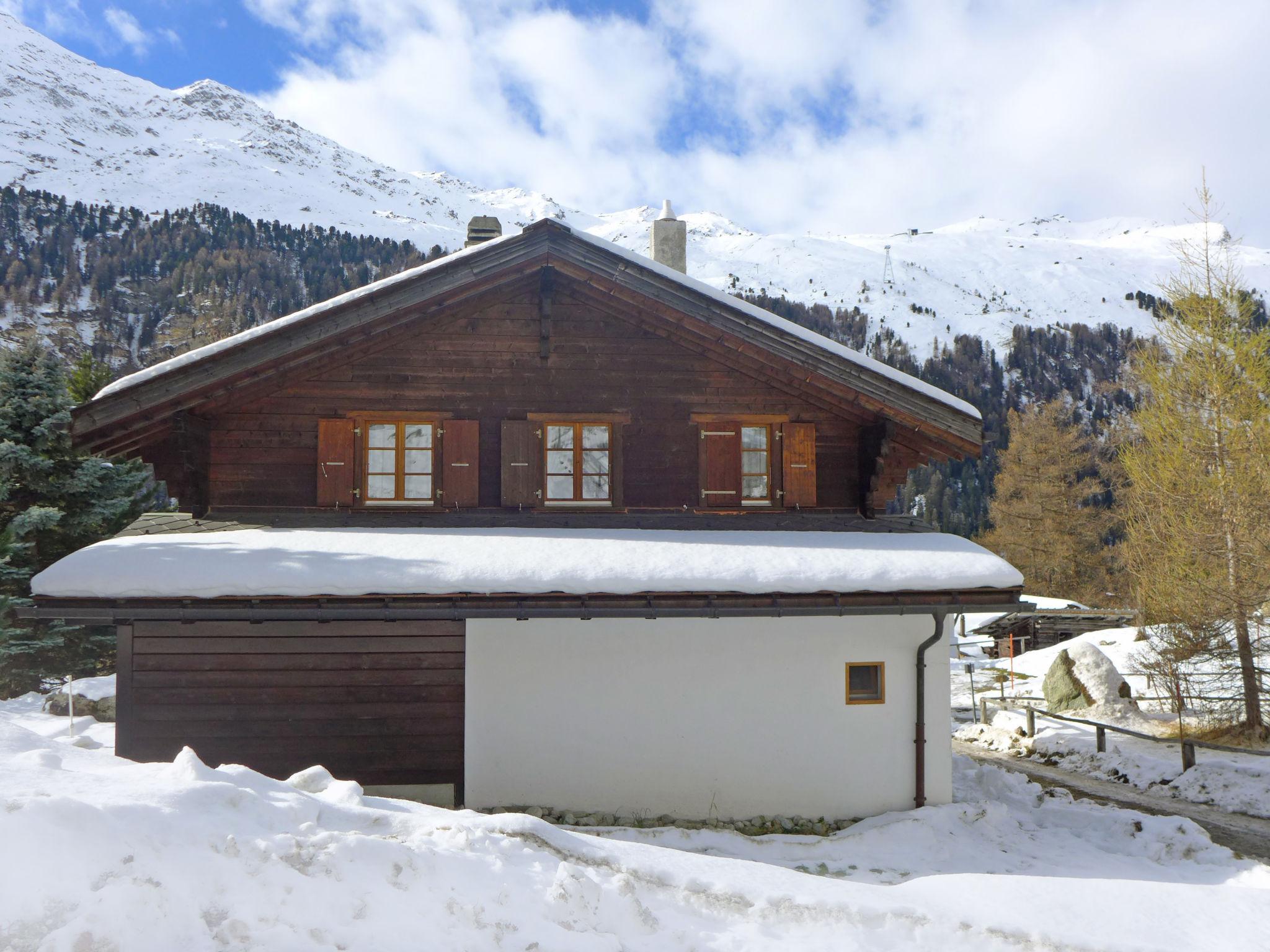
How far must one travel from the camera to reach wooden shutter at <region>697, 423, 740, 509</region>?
10.4 meters

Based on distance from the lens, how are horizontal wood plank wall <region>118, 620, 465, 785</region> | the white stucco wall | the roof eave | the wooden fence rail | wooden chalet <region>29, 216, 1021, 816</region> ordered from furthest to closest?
A: the wooden fence rail
the white stucco wall
horizontal wood plank wall <region>118, 620, 465, 785</region>
wooden chalet <region>29, 216, 1021, 816</region>
the roof eave

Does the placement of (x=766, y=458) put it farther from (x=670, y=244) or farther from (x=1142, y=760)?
(x=1142, y=760)

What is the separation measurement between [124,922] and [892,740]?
7.52m

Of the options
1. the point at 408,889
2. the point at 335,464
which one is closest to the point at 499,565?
the point at 335,464

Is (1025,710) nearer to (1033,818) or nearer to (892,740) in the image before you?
(1033,818)

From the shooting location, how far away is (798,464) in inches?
415

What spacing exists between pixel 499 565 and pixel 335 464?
9.57 feet

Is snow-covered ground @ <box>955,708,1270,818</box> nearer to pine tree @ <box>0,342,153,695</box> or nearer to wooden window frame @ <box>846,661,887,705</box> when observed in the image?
wooden window frame @ <box>846,661,887,705</box>

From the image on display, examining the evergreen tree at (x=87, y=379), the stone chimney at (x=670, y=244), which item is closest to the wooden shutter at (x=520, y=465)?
the stone chimney at (x=670, y=244)

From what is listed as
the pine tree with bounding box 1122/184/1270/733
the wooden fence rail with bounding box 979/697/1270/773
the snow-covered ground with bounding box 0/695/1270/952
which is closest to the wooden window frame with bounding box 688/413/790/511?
the snow-covered ground with bounding box 0/695/1270/952

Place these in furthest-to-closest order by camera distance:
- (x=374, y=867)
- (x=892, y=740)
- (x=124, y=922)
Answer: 1. (x=892, y=740)
2. (x=374, y=867)
3. (x=124, y=922)

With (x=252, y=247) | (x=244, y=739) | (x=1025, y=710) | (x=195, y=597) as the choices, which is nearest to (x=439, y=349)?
(x=195, y=597)

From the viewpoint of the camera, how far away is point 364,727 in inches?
338

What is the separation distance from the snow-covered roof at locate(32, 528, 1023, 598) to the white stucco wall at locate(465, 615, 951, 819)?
72 cm
